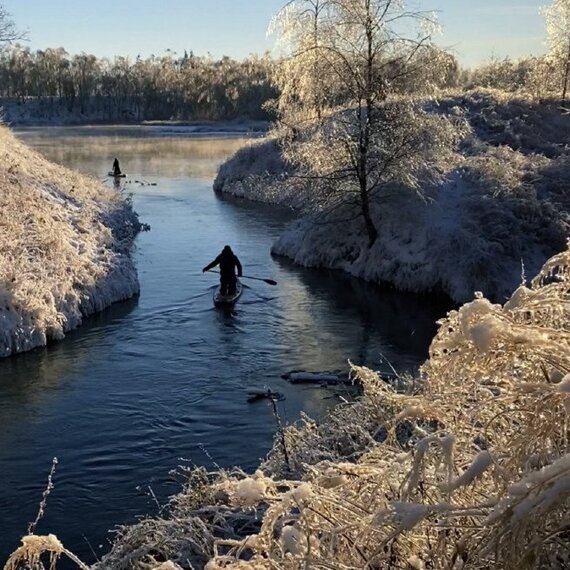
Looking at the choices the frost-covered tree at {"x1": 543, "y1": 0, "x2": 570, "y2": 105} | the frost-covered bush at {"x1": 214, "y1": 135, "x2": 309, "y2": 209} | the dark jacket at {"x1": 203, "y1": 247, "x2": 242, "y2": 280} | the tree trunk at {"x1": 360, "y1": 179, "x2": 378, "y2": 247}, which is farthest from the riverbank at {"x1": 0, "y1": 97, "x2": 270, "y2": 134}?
the dark jacket at {"x1": 203, "y1": 247, "x2": 242, "y2": 280}

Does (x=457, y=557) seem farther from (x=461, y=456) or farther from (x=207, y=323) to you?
(x=207, y=323)

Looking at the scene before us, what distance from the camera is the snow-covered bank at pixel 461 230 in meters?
21.0

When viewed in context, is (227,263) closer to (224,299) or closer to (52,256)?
(224,299)

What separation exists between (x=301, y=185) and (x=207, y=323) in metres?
9.81

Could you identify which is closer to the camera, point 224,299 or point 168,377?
point 168,377

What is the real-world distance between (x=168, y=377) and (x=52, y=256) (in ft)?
21.2

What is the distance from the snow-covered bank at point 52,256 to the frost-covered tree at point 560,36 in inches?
1060

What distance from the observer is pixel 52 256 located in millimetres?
18516

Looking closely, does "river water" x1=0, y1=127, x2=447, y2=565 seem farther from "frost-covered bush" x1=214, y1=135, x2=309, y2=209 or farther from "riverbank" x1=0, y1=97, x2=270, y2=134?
"riverbank" x1=0, y1=97, x2=270, y2=134

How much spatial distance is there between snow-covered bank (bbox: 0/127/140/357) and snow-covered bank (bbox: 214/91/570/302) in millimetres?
6751

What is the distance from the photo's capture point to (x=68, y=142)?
71.2 meters

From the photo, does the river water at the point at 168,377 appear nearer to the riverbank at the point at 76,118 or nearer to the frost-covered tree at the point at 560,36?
the frost-covered tree at the point at 560,36

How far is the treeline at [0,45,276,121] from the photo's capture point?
115 metres

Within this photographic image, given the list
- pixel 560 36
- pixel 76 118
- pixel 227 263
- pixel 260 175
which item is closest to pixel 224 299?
pixel 227 263
